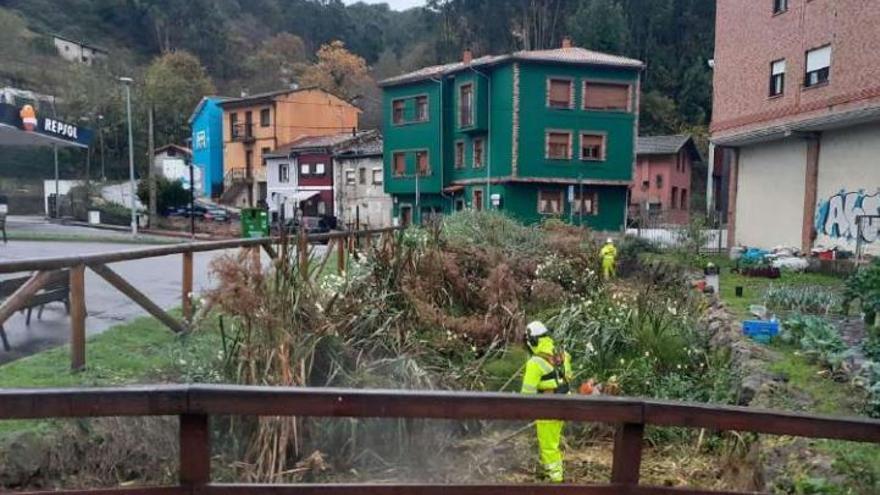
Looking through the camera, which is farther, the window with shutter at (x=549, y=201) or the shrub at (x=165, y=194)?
the shrub at (x=165, y=194)

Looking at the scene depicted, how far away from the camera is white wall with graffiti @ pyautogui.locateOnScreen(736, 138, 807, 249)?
21281 millimetres

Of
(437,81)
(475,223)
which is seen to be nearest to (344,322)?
(475,223)

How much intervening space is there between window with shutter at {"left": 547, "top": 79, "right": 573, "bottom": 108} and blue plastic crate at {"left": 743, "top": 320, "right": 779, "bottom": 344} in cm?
3045

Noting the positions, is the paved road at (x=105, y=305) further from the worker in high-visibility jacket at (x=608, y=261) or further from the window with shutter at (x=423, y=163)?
the window with shutter at (x=423, y=163)

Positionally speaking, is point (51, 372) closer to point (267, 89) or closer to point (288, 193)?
point (288, 193)

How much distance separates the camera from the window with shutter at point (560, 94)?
1486 inches

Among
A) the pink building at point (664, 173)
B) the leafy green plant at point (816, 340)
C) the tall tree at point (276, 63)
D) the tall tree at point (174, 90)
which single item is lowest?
the leafy green plant at point (816, 340)

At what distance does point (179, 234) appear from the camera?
3612 cm

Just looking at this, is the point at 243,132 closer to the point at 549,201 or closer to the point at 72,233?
the point at 72,233

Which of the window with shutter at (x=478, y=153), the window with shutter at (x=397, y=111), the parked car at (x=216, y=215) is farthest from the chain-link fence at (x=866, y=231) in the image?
the parked car at (x=216, y=215)

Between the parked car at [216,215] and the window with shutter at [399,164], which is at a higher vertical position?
the window with shutter at [399,164]

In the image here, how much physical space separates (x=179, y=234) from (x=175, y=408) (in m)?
35.8

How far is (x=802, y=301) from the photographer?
1057cm

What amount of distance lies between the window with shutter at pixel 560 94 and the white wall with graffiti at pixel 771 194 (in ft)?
46.6
